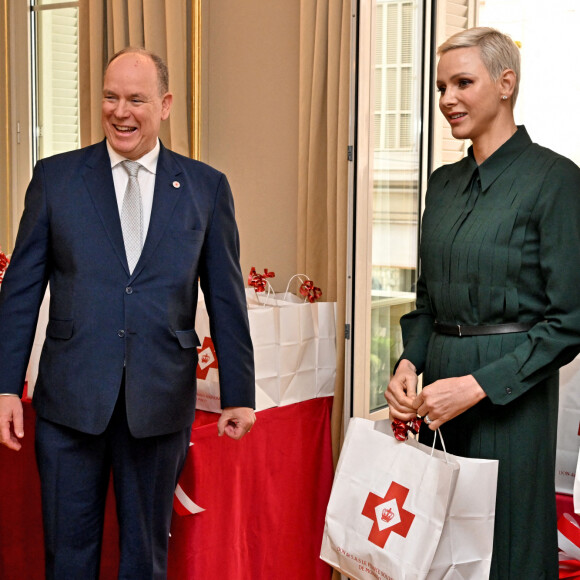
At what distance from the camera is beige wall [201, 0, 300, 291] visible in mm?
3211

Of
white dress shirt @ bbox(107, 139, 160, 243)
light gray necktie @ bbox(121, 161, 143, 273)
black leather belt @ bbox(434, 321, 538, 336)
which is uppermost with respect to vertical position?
white dress shirt @ bbox(107, 139, 160, 243)

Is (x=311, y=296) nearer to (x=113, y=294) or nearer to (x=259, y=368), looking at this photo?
(x=259, y=368)

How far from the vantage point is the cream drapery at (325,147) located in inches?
109

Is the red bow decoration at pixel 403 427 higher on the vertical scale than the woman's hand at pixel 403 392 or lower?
lower

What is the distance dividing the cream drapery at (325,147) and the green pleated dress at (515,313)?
1033mm

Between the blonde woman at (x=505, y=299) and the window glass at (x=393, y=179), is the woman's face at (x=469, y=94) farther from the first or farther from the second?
the window glass at (x=393, y=179)

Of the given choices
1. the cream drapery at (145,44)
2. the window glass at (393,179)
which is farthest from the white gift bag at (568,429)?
the cream drapery at (145,44)

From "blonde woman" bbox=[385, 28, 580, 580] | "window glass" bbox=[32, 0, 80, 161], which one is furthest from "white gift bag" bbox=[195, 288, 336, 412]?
"window glass" bbox=[32, 0, 80, 161]

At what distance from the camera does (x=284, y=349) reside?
2543 millimetres

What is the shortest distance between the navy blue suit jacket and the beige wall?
146cm

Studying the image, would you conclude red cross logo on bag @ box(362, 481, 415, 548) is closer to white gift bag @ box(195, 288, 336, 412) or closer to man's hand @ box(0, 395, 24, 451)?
white gift bag @ box(195, 288, 336, 412)

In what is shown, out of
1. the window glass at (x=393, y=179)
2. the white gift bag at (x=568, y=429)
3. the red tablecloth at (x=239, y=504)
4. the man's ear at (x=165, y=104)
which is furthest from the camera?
the window glass at (x=393, y=179)

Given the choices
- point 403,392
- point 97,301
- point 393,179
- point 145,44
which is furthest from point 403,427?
point 145,44

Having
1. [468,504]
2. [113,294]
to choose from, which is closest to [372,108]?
[113,294]
